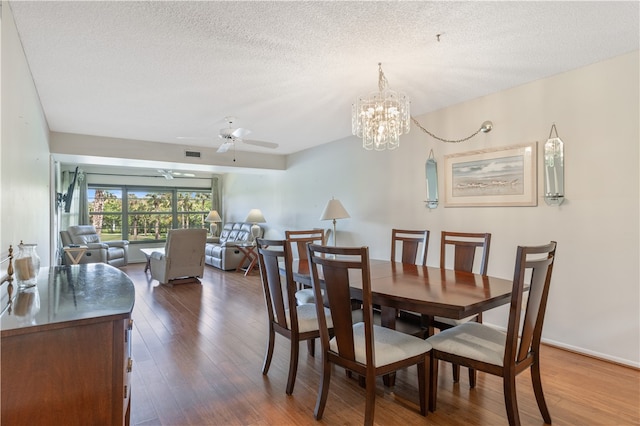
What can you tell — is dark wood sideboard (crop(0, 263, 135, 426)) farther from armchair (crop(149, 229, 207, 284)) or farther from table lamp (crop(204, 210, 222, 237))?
table lamp (crop(204, 210, 222, 237))

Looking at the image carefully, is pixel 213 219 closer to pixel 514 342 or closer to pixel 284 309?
pixel 284 309

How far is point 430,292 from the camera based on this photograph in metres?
2.05

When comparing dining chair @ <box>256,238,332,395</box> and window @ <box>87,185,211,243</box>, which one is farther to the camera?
window @ <box>87,185,211,243</box>

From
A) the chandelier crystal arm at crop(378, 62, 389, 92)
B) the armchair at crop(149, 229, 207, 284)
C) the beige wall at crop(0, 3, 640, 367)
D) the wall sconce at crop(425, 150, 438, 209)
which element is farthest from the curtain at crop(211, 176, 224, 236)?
the chandelier crystal arm at crop(378, 62, 389, 92)

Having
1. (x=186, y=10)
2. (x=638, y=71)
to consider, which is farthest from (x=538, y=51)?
(x=186, y=10)

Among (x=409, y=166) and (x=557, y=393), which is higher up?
(x=409, y=166)

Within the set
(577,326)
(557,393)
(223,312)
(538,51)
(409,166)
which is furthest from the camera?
(409,166)

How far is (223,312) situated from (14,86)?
289 cm

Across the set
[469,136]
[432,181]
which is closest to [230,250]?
[432,181]

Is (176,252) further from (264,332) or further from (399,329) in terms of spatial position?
(399,329)

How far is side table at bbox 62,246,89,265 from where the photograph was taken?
615cm

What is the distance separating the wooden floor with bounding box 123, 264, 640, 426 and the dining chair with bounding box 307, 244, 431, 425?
0.74ft

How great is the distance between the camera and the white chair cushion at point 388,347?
6.23 feet

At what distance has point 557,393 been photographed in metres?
2.31
